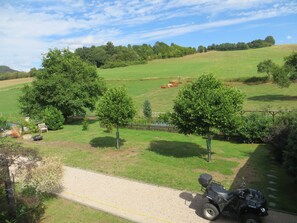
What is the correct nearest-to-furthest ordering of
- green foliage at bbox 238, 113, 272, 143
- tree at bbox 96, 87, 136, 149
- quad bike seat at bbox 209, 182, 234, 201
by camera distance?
quad bike seat at bbox 209, 182, 234, 201, tree at bbox 96, 87, 136, 149, green foliage at bbox 238, 113, 272, 143

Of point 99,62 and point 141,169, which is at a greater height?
point 99,62

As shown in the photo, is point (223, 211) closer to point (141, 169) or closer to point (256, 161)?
point (141, 169)

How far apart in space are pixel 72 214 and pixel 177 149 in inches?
383

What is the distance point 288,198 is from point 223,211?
11.2 feet

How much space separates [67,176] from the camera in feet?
49.1

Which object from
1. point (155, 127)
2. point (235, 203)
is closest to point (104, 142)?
point (155, 127)

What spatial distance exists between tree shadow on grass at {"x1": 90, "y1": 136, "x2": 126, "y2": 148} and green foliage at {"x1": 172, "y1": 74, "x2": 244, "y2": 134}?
663cm

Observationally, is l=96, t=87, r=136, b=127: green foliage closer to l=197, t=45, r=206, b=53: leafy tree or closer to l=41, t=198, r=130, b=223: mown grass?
l=41, t=198, r=130, b=223: mown grass

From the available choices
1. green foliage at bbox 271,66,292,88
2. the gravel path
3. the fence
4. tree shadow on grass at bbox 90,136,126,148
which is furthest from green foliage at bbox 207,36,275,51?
the gravel path

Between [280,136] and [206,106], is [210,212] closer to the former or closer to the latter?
[206,106]

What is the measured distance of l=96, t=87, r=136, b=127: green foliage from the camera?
18.4m

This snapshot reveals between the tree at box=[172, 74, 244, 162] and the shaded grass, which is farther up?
the tree at box=[172, 74, 244, 162]

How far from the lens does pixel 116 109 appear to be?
60.2 ft

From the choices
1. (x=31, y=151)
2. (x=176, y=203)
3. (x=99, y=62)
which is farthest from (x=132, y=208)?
(x=99, y=62)
